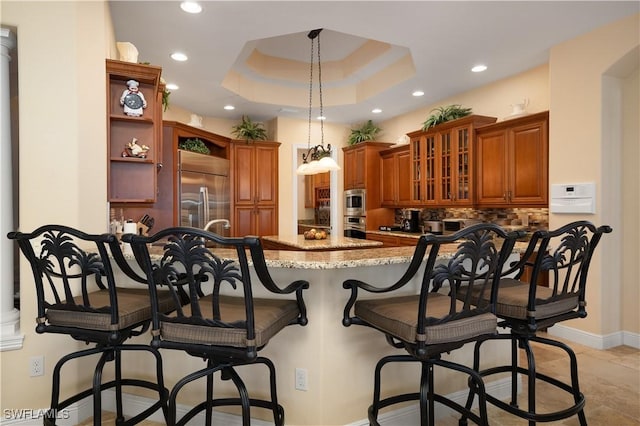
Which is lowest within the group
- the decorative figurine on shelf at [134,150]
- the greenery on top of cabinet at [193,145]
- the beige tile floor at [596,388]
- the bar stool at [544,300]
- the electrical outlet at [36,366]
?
the beige tile floor at [596,388]

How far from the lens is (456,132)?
4895 millimetres

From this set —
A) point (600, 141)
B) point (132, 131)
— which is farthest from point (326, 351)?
point (600, 141)

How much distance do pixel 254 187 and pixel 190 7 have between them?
3.39m

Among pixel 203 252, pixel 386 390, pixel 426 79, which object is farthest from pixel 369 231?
pixel 203 252

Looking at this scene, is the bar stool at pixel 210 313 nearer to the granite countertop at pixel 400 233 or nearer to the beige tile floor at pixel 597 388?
the beige tile floor at pixel 597 388

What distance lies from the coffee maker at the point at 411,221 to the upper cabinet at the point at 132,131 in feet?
13.4

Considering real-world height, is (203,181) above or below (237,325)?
above

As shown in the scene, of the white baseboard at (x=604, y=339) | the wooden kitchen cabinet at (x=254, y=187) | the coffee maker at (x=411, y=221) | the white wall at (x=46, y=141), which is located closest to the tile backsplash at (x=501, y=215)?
the coffee maker at (x=411, y=221)

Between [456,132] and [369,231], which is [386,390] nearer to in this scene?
[456,132]

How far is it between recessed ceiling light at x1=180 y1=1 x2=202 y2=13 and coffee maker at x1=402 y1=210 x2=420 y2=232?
4.16 metres

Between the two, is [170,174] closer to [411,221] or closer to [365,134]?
[365,134]

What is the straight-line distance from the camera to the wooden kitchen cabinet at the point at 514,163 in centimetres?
395

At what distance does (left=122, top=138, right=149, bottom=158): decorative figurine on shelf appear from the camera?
2730 mm

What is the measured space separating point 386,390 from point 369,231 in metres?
4.19
